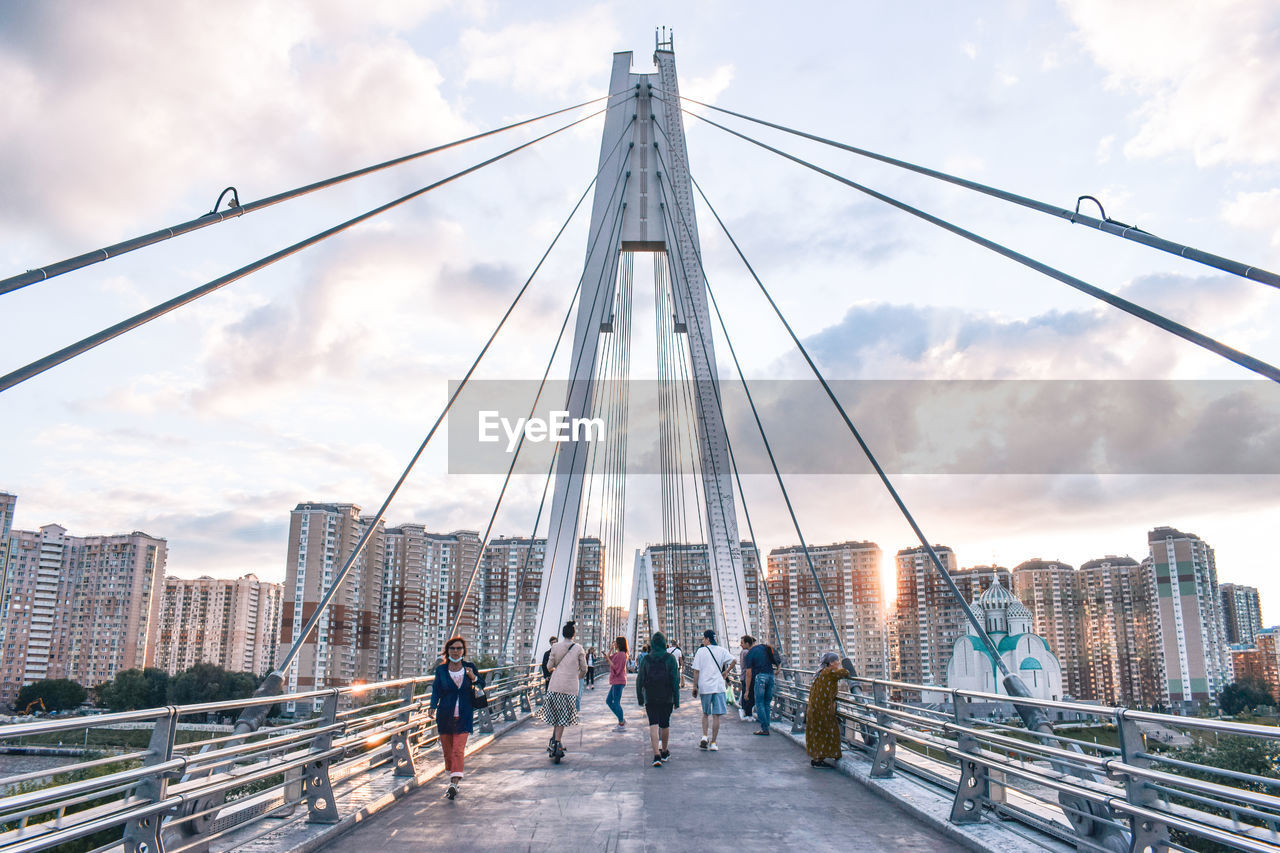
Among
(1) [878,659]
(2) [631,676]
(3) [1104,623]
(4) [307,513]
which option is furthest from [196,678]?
(3) [1104,623]

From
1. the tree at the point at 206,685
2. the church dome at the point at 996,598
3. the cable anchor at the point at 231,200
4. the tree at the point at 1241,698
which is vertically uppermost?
the cable anchor at the point at 231,200

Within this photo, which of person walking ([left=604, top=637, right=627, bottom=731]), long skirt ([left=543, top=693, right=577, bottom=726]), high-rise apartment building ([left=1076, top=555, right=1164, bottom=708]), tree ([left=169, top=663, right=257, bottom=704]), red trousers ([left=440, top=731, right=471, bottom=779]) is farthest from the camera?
high-rise apartment building ([left=1076, top=555, right=1164, bottom=708])

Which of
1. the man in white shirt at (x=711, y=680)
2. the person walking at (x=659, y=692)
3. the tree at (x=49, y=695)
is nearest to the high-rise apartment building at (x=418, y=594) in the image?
the tree at (x=49, y=695)

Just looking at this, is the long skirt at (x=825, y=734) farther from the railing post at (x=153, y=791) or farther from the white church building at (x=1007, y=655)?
the white church building at (x=1007, y=655)

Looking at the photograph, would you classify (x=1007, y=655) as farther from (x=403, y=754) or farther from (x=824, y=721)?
(x=403, y=754)

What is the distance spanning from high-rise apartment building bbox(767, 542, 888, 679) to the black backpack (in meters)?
76.4

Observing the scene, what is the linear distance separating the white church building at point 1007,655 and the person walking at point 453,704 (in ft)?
169

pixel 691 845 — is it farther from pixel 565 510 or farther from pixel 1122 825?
pixel 565 510

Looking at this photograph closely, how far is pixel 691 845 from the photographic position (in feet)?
17.7

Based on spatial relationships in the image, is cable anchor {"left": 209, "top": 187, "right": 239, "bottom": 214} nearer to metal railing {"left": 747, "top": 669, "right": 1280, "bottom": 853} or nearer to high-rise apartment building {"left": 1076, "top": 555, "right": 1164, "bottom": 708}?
metal railing {"left": 747, "top": 669, "right": 1280, "bottom": 853}

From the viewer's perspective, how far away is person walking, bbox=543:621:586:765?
936cm

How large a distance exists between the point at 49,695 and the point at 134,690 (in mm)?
8315

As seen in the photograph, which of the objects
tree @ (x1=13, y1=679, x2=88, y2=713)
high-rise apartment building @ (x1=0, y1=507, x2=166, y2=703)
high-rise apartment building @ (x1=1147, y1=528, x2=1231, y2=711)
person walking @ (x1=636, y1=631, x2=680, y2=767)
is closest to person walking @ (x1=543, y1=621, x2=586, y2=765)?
person walking @ (x1=636, y1=631, x2=680, y2=767)

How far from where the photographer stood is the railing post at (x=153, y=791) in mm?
4070
